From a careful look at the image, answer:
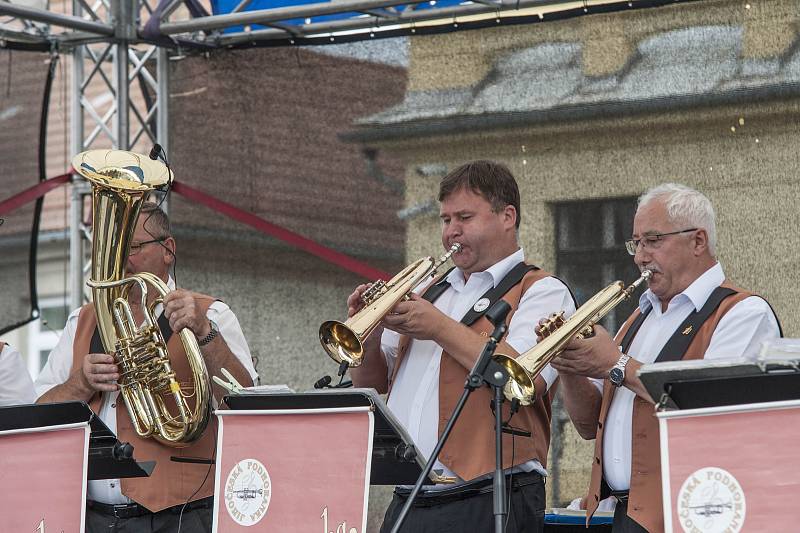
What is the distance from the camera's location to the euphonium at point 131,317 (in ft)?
14.6

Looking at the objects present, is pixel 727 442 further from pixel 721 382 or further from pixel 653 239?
pixel 653 239

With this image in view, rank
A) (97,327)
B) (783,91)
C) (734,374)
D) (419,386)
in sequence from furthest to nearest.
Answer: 1. (783,91)
2. (97,327)
3. (419,386)
4. (734,374)

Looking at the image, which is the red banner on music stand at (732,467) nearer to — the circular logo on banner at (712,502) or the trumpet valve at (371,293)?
the circular logo on banner at (712,502)

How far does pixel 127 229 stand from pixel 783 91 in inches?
114

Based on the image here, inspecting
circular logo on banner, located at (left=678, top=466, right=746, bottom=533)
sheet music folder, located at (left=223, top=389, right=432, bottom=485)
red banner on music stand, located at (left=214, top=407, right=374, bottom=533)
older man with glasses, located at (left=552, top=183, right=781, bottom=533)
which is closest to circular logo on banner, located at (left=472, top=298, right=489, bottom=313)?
older man with glasses, located at (left=552, top=183, right=781, bottom=533)

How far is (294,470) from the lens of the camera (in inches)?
148

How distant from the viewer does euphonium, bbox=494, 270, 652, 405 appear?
3721 millimetres

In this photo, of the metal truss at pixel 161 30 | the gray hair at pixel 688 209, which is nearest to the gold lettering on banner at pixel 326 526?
the gray hair at pixel 688 209

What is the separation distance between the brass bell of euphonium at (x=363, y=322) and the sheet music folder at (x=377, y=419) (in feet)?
1.11

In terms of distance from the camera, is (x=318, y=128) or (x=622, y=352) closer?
(x=622, y=352)

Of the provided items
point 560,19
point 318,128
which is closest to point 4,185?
point 318,128

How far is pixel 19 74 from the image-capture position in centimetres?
667

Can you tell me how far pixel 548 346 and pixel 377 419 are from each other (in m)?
0.58

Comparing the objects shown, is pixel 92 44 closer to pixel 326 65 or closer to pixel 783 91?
pixel 326 65
